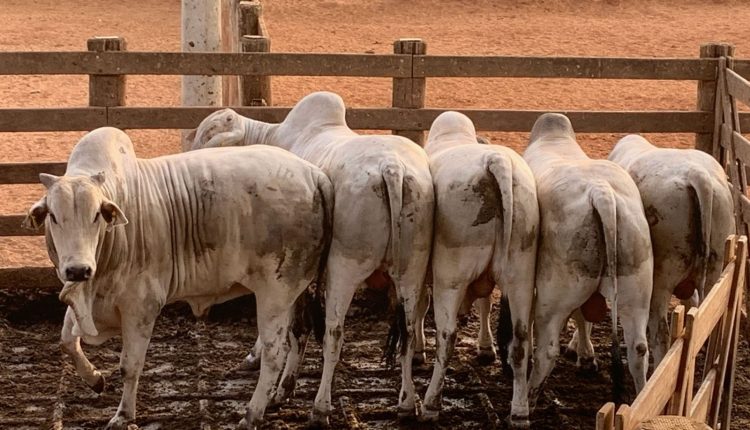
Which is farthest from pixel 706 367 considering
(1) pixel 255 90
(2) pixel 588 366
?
(1) pixel 255 90

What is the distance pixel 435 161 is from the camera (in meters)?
7.90

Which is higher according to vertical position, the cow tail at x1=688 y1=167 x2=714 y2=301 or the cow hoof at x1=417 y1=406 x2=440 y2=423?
the cow tail at x1=688 y1=167 x2=714 y2=301

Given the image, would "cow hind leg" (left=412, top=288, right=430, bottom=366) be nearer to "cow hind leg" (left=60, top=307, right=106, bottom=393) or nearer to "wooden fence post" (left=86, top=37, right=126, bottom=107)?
"cow hind leg" (left=60, top=307, right=106, bottom=393)

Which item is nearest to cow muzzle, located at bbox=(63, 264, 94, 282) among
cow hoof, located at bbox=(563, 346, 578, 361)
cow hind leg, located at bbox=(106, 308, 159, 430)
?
cow hind leg, located at bbox=(106, 308, 159, 430)

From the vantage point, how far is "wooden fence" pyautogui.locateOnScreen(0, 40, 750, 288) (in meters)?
9.49

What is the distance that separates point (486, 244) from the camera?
746cm

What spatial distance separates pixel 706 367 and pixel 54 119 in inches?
193

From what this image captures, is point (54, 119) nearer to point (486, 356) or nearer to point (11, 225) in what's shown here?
point (11, 225)

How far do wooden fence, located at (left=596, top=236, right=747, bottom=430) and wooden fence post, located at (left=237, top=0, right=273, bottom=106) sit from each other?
431 cm

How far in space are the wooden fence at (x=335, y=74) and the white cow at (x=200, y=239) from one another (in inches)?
82.8

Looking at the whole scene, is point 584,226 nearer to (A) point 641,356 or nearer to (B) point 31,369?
(A) point 641,356

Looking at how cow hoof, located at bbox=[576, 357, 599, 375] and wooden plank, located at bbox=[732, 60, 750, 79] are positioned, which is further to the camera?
wooden plank, located at bbox=[732, 60, 750, 79]

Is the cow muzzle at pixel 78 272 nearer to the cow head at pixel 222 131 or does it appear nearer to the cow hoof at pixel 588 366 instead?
the cow head at pixel 222 131

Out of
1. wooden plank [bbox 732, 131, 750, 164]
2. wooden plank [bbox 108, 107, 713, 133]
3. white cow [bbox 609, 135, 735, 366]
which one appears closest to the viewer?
white cow [bbox 609, 135, 735, 366]
